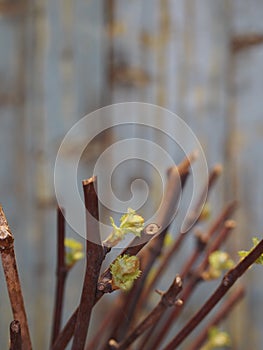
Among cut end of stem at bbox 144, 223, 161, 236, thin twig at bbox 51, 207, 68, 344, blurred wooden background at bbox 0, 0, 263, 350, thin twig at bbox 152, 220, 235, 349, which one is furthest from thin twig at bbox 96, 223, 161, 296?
blurred wooden background at bbox 0, 0, 263, 350

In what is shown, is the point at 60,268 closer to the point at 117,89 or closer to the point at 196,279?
the point at 196,279

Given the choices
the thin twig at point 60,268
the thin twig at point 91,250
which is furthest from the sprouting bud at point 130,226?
the thin twig at point 60,268

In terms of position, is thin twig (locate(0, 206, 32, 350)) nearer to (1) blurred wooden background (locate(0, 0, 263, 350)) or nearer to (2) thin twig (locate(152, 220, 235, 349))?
(2) thin twig (locate(152, 220, 235, 349))

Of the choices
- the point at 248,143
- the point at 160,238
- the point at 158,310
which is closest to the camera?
the point at 158,310

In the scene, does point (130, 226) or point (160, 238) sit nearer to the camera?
point (130, 226)

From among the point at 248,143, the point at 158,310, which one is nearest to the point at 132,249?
the point at 158,310

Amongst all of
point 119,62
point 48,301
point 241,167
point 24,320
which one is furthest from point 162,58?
point 24,320
